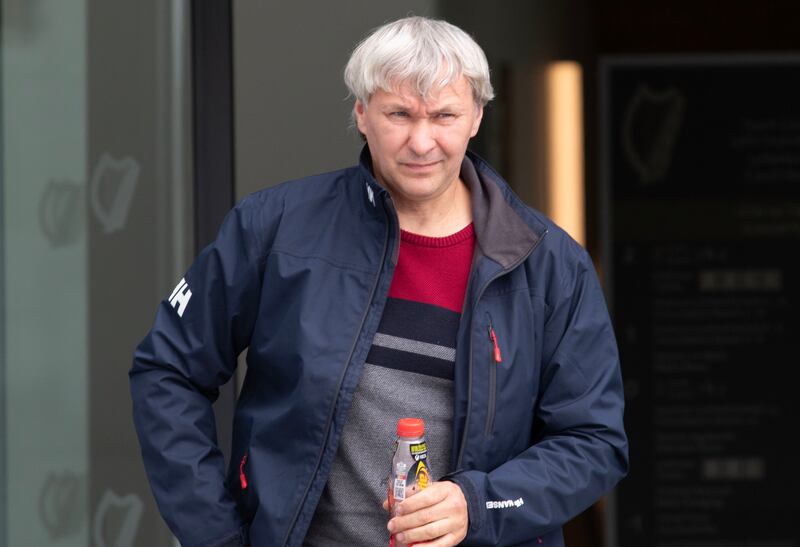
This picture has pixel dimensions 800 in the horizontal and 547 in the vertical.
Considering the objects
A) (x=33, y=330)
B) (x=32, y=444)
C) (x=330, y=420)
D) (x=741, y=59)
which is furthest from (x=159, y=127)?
(x=741, y=59)

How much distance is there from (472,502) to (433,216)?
0.50 m

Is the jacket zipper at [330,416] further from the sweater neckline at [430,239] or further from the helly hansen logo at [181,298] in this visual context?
the helly hansen logo at [181,298]

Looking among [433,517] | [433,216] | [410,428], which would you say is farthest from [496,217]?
[433,517]

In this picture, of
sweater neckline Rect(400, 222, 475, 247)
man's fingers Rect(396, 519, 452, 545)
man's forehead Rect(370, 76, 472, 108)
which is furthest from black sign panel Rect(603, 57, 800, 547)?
man's fingers Rect(396, 519, 452, 545)

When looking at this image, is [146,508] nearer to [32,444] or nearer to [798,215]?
[32,444]

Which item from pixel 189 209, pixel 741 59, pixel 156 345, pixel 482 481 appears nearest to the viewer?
pixel 482 481

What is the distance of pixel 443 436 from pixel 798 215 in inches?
151

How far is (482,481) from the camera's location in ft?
6.84

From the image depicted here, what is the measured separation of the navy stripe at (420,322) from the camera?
7.07ft

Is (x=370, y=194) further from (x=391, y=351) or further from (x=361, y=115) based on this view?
(x=391, y=351)

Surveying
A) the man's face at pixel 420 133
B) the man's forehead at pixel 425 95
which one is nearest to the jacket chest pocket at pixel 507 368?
the man's face at pixel 420 133

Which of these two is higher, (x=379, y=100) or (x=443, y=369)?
(x=379, y=100)

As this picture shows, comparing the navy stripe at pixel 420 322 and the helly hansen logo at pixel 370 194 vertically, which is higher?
the helly hansen logo at pixel 370 194

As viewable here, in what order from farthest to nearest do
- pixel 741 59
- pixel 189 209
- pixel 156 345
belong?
1. pixel 741 59
2. pixel 189 209
3. pixel 156 345
